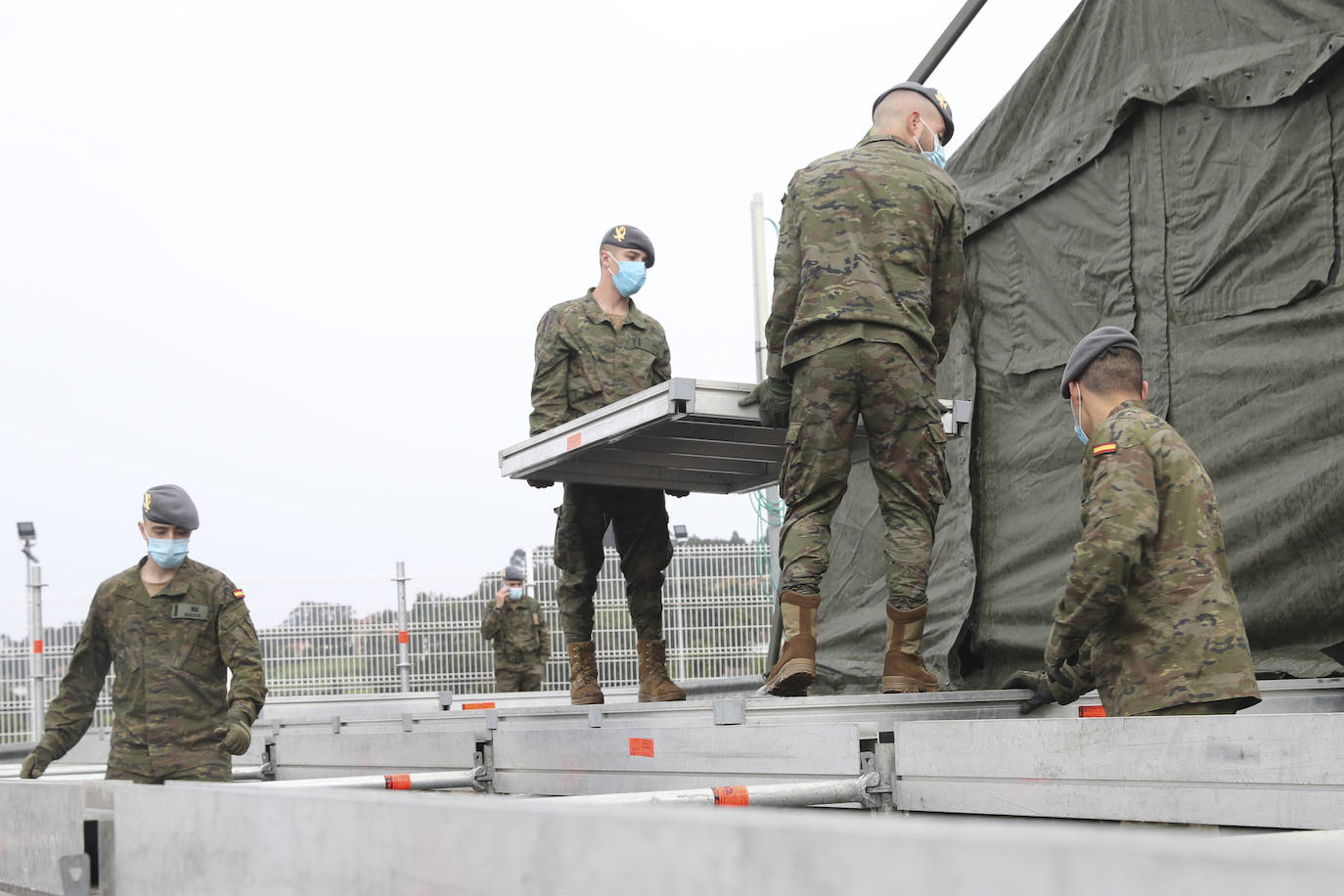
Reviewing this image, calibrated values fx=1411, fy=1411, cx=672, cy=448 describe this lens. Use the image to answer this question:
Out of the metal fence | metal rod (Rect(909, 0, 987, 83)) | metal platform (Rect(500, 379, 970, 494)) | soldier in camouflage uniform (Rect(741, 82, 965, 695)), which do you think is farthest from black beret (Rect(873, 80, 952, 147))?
the metal fence

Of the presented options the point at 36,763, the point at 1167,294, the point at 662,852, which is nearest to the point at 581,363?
the point at 1167,294

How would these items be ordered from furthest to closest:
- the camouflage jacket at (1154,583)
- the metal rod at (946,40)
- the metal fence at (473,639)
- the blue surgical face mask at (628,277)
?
the metal fence at (473,639), the metal rod at (946,40), the blue surgical face mask at (628,277), the camouflage jacket at (1154,583)

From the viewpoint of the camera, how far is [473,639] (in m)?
18.6

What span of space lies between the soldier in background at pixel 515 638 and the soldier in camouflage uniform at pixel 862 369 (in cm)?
1297

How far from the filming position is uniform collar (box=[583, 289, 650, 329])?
602cm

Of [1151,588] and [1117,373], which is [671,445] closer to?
[1117,373]

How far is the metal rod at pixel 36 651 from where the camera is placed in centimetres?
1639

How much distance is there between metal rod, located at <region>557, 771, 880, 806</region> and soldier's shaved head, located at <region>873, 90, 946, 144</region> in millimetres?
2421

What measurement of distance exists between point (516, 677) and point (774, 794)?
1455 cm

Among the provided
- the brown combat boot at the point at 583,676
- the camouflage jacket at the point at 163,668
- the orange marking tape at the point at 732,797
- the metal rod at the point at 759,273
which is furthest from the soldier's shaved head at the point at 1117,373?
the metal rod at the point at 759,273

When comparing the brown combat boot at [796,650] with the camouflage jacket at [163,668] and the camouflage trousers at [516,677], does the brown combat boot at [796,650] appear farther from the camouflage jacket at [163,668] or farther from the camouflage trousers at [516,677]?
the camouflage trousers at [516,677]

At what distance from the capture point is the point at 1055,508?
6.25 meters

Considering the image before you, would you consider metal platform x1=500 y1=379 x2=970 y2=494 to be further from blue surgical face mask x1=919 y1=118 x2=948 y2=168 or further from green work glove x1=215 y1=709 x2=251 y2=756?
green work glove x1=215 y1=709 x2=251 y2=756

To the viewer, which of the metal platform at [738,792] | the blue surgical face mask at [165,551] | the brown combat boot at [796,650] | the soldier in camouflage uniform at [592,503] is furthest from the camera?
the soldier in camouflage uniform at [592,503]
